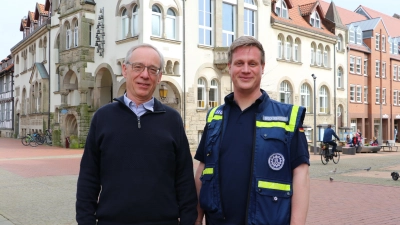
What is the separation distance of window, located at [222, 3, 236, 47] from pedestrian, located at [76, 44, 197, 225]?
26.4 metres

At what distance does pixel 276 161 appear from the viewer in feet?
9.25

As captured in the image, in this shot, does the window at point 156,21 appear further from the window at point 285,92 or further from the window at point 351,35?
the window at point 351,35

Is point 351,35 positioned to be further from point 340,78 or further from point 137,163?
point 137,163

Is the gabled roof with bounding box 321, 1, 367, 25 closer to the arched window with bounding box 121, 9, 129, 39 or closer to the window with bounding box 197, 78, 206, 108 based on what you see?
the window with bounding box 197, 78, 206, 108

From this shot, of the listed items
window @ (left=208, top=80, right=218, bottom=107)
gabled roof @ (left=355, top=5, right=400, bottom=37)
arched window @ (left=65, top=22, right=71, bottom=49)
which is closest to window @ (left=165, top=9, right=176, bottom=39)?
window @ (left=208, top=80, right=218, bottom=107)

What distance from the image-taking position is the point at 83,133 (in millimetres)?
29266

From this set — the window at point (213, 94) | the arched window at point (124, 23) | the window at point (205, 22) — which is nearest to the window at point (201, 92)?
the window at point (213, 94)

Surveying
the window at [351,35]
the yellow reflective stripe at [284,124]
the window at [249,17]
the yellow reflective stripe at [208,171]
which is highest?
the window at [351,35]

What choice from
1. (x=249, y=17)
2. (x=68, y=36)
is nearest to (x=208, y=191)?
(x=249, y=17)

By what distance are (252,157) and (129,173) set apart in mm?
822

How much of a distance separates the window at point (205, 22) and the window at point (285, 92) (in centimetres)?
827

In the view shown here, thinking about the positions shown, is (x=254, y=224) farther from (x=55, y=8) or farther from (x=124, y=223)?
(x=55, y=8)

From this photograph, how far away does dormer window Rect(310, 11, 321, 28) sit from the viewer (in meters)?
38.2

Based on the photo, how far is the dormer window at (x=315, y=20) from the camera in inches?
1503
